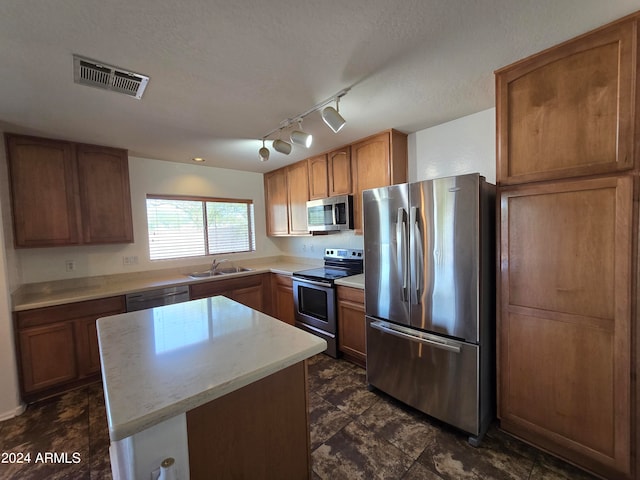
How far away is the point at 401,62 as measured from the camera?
1.55 metres

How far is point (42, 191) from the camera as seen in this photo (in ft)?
8.30

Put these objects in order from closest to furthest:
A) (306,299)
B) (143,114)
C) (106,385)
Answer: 1. (106,385)
2. (143,114)
3. (306,299)

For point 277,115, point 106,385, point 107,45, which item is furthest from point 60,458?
point 277,115

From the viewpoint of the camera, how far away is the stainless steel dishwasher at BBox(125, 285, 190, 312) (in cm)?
276

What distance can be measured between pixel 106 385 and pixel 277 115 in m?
2.03

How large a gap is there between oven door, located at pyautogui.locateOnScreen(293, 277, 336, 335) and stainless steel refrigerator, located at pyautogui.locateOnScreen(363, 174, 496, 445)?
30.4 inches

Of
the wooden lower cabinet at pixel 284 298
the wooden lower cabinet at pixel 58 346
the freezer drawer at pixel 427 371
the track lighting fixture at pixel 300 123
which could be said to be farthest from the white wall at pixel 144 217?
the freezer drawer at pixel 427 371

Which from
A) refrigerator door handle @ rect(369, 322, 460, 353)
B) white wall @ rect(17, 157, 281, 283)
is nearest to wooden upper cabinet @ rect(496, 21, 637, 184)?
refrigerator door handle @ rect(369, 322, 460, 353)

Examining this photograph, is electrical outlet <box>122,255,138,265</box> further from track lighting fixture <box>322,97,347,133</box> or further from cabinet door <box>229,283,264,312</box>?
track lighting fixture <box>322,97,347,133</box>

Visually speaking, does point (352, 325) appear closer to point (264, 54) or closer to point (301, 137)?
point (301, 137)

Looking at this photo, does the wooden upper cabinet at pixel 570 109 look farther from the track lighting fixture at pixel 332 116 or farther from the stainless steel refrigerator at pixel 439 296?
the track lighting fixture at pixel 332 116

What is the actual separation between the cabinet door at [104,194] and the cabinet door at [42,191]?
0.08m

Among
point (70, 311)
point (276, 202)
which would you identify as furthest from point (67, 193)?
point (276, 202)

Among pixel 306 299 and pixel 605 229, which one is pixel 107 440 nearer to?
pixel 306 299
